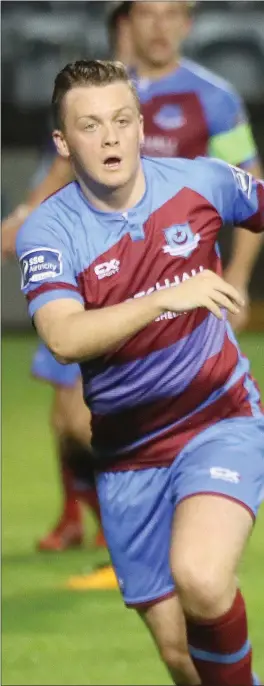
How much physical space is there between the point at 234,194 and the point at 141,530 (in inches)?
35.5

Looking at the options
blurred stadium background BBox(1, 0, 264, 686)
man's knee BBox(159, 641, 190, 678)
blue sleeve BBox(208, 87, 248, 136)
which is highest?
blue sleeve BBox(208, 87, 248, 136)

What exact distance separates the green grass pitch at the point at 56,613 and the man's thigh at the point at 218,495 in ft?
3.44

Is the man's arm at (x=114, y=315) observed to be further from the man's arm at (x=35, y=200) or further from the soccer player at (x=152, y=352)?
the man's arm at (x=35, y=200)

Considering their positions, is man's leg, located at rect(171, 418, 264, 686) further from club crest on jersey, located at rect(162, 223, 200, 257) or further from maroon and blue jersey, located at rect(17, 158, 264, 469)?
club crest on jersey, located at rect(162, 223, 200, 257)

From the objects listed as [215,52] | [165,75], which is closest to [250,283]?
[215,52]

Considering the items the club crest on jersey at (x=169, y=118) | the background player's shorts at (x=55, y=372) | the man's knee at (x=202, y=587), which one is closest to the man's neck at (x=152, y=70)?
the club crest on jersey at (x=169, y=118)

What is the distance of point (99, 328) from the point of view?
3.75 meters

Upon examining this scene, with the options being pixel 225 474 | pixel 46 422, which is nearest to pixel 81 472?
pixel 225 474

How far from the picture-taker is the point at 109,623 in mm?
5680

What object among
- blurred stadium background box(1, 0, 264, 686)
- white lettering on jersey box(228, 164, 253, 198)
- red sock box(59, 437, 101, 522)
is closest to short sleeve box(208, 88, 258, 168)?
red sock box(59, 437, 101, 522)

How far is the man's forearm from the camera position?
12.1 feet

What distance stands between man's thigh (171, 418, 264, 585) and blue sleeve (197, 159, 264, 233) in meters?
0.54

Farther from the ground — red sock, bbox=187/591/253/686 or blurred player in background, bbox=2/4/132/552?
red sock, bbox=187/591/253/686

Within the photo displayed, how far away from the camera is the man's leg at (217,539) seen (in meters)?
3.78
